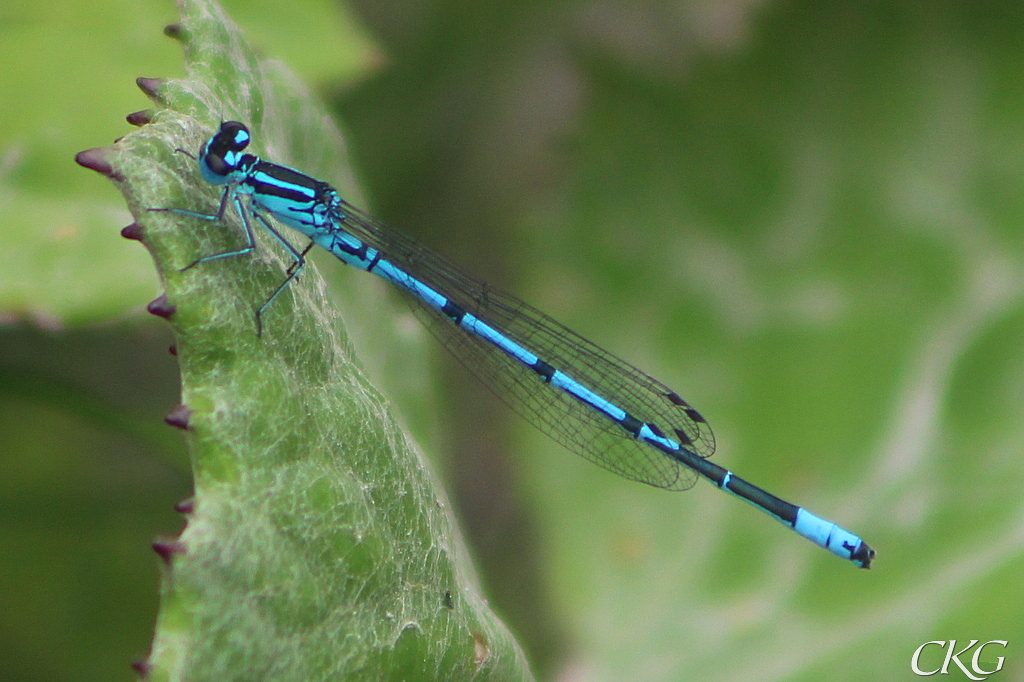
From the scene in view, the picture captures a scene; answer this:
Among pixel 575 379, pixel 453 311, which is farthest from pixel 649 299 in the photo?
pixel 453 311

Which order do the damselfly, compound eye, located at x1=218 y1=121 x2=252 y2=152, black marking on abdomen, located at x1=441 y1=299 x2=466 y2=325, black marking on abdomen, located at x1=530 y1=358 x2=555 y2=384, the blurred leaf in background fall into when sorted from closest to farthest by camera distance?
1. compound eye, located at x1=218 y1=121 x2=252 y2=152
2. the blurred leaf in background
3. the damselfly
4. black marking on abdomen, located at x1=441 y1=299 x2=466 y2=325
5. black marking on abdomen, located at x1=530 y1=358 x2=555 y2=384

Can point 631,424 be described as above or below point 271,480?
above

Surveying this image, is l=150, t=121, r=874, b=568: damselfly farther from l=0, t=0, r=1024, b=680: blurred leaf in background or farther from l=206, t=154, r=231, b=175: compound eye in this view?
l=206, t=154, r=231, b=175: compound eye

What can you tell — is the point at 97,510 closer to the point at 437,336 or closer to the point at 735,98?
the point at 437,336

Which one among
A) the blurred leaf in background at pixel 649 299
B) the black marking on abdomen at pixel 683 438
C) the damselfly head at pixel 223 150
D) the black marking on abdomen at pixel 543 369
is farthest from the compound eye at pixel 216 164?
the black marking on abdomen at pixel 683 438

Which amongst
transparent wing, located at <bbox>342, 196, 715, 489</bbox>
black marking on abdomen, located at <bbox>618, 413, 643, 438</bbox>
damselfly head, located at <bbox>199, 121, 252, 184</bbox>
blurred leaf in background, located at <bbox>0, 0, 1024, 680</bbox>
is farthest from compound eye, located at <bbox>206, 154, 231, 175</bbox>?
black marking on abdomen, located at <bbox>618, 413, 643, 438</bbox>

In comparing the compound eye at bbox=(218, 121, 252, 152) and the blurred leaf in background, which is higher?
the blurred leaf in background

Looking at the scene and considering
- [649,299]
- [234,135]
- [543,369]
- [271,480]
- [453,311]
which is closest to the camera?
[271,480]

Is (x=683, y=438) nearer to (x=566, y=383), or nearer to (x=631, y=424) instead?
(x=631, y=424)
